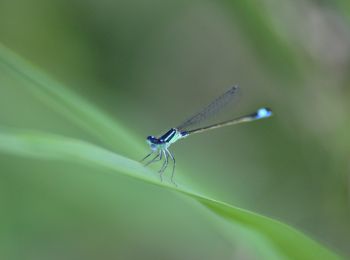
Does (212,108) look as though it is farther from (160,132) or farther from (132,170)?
(132,170)

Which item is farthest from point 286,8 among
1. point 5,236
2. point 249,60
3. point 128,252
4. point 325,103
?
point 5,236

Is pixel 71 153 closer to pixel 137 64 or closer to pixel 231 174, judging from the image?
pixel 231 174

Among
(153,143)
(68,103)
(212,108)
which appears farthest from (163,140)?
(68,103)

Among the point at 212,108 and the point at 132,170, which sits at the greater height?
the point at 212,108

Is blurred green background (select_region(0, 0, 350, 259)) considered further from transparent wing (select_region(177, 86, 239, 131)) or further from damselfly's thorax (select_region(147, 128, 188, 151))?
transparent wing (select_region(177, 86, 239, 131))

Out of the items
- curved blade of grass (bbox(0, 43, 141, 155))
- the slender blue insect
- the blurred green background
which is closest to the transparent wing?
the slender blue insect

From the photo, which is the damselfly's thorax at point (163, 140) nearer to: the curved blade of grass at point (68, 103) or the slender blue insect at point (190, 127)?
the slender blue insect at point (190, 127)
